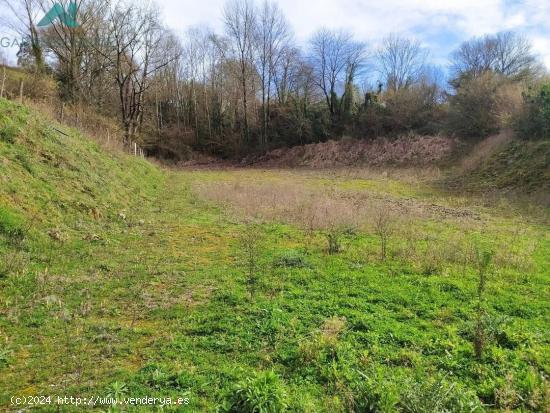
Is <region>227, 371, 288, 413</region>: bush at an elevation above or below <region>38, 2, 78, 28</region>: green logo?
below

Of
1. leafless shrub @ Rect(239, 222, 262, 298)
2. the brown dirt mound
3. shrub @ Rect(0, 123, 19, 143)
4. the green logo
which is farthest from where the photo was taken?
the brown dirt mound

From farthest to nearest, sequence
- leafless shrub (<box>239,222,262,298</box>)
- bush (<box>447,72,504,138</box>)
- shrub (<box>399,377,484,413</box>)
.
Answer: bush (<box>447,72,504,138</box>)
leafless shrub (<box>239,222,262,298</box>)
shrub (<box>399,377,484,413</box>)

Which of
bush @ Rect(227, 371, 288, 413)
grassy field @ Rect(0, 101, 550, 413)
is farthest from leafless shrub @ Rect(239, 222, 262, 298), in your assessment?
bush @ Rect(227, 371, 288, 413)

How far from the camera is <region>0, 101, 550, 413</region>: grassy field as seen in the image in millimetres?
3664

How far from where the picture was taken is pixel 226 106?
48.7 metres

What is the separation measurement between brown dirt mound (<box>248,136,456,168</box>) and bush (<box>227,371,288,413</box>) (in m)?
29.0

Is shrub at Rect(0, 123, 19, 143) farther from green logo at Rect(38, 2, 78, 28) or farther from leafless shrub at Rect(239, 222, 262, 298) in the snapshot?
green logo at Rect(38, 2, 78, 28)

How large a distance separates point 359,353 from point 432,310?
170cm

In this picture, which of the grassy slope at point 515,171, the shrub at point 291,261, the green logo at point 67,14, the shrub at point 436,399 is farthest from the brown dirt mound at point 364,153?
the shrub at point 436,399

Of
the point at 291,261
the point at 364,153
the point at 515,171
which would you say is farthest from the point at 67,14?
the point at 515,171

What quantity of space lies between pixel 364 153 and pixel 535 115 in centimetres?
1513

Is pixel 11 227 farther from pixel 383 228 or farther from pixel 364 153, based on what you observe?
pixel 364 153

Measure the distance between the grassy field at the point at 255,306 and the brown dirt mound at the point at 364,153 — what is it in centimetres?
2124

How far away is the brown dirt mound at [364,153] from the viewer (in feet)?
101
